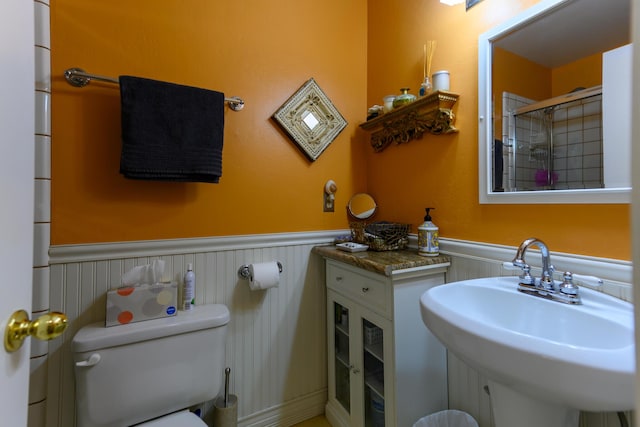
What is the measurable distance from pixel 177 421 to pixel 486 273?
4.28ft

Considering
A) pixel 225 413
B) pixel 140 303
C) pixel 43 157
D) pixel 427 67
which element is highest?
pixel 427 67

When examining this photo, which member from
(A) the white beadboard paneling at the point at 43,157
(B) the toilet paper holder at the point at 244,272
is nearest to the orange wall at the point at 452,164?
(B) the toilet paper holder at the point at 244,272

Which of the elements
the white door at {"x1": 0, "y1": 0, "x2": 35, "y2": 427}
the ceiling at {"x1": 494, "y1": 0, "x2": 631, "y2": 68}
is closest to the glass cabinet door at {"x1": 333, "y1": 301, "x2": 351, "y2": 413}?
the white door at {"x1": 0, "y1": 0, "x2": 35, "y2": 427}

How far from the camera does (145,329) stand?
1045mm

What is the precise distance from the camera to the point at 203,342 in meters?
1.14

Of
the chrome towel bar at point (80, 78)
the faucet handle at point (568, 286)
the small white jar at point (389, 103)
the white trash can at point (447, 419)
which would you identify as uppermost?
the small white jar at point (389, 103)

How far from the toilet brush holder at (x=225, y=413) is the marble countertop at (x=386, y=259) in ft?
2.71

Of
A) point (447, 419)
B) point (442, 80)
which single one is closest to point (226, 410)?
point (447, 419)

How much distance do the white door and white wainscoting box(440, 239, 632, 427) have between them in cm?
132

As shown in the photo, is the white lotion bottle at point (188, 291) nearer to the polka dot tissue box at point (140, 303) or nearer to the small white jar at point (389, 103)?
the polka dot tissue box at point (140, 303)

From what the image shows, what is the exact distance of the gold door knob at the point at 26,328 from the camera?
415mm

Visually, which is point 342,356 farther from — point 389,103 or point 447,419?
point 389,103

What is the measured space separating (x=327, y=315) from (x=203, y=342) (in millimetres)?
679

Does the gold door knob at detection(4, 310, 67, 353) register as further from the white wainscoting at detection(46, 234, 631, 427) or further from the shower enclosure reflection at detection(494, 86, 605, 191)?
the shower enclosure reflection at detection(494, 86, 605, 191)
